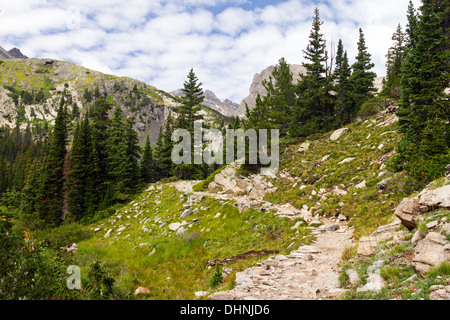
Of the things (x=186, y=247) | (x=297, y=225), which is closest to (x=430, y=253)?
(x=297, y=225)

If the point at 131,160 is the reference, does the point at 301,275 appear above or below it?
below

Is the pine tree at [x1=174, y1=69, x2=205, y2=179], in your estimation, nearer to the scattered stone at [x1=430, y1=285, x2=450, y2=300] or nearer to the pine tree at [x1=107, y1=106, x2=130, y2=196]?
the pine tree at [x1=107, y1=106, x2=130, y2=196]

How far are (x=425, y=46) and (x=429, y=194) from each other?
49.7 ft

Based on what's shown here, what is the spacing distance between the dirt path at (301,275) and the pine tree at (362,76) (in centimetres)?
3288

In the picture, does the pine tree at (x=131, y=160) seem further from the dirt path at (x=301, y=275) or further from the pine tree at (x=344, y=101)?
the pine tree at (x=344, y=101)

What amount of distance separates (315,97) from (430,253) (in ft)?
110

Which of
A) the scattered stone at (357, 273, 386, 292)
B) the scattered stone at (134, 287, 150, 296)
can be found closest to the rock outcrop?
the scattered stone at (357, 273, 386, 292)

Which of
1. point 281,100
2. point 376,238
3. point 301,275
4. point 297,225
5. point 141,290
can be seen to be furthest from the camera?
point 281,100

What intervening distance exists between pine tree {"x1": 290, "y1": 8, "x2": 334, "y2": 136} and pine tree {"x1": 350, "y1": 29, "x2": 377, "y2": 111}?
5.97 m

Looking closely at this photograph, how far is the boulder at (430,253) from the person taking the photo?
5312 mm

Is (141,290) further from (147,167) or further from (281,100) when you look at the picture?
(147,167)

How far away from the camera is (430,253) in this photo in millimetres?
5570
